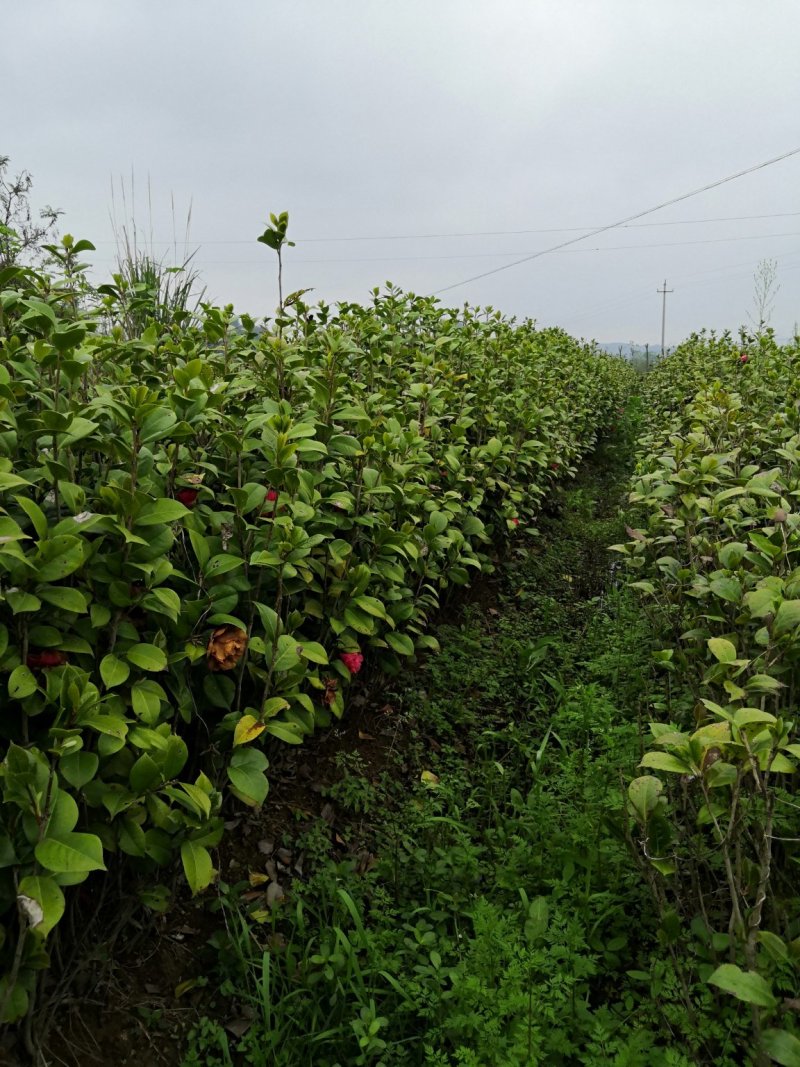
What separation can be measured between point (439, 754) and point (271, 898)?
2.89ft

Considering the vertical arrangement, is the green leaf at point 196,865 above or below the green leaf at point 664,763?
below

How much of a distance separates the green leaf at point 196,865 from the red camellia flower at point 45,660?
455mm

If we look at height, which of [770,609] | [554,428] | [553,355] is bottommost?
[770,609]

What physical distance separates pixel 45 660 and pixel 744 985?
1.27 m

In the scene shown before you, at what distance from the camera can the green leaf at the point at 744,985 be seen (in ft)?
3.39

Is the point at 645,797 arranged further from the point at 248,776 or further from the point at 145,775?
the point at 145,775

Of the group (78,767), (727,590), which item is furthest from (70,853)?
(727,590)

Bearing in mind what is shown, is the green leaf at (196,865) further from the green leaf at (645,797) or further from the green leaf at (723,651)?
the green leaf at (723,651)

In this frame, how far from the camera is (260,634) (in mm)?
2035

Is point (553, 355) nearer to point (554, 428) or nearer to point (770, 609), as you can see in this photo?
point (554, 428)

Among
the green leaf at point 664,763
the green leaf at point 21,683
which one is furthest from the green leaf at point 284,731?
the green leaf at point 664,763

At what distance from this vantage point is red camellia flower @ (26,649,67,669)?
1427 mm

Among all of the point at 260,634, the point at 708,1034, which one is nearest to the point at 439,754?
the point at 260,634

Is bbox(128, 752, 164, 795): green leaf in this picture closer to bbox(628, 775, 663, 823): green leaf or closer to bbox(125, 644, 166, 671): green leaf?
bbox(125, 644, 166, 671): green leaf
